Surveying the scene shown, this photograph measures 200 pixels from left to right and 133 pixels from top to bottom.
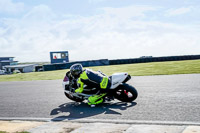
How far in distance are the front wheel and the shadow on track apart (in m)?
0.23

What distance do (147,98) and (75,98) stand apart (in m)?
2.59

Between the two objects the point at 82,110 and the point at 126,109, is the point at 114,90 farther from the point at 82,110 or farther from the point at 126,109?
the point at 82,110

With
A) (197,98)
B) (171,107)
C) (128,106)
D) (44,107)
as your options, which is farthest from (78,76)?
(197,98)

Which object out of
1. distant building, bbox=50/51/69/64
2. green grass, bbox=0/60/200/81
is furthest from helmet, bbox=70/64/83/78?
distant building, bbox=50/51/69/64

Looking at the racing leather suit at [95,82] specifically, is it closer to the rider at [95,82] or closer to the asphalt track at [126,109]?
the rider at [95,82]

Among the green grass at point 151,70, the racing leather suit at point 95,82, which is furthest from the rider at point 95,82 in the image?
the green grass at point 151,70

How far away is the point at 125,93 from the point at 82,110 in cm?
158

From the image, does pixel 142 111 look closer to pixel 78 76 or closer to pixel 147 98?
pixel 147 98

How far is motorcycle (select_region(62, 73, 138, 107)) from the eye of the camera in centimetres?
785

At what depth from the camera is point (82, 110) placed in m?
7.58

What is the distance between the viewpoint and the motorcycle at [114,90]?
7852mm

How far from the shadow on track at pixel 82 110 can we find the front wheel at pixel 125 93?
23 cm

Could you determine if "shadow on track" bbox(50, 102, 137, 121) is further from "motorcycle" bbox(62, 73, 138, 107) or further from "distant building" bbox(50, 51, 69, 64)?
"distant building" bbox(50, 51, 69, 64)

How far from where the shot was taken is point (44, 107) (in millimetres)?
8422
